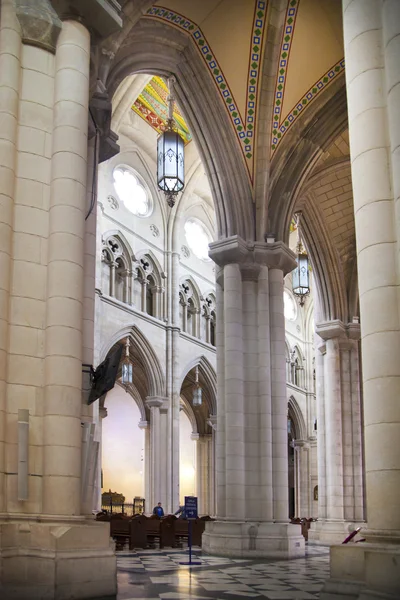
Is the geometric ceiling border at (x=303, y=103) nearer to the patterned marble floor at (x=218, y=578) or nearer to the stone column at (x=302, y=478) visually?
the patterned marble floor at (x=218, y=578)

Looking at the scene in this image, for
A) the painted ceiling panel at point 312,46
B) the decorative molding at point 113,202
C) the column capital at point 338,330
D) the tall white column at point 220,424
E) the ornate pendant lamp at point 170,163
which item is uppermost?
the decorative molding at point 113,202

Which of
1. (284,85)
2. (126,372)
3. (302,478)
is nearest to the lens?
(284,85)

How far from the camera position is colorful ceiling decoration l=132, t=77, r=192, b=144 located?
2884 cm

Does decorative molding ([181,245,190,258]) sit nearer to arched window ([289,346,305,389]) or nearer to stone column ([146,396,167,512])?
stone column ([146,396,167,512])

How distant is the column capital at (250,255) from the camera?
1661 cm

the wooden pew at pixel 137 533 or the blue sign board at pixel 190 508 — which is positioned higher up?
the blue sign board at pixel 190 508

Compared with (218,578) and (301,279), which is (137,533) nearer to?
(218,578)

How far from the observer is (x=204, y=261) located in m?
34.7

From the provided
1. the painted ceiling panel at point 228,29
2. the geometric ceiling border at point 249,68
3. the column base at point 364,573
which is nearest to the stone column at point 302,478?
the geometric ceiling border at point 249,68

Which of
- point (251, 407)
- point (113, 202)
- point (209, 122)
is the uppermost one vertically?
point (113, 202)

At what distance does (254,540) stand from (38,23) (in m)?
10.3

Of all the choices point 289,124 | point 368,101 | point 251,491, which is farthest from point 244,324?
point 368,101

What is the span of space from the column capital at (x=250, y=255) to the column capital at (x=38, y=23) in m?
7.77

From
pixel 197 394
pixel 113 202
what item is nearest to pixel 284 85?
pixel 113 202
